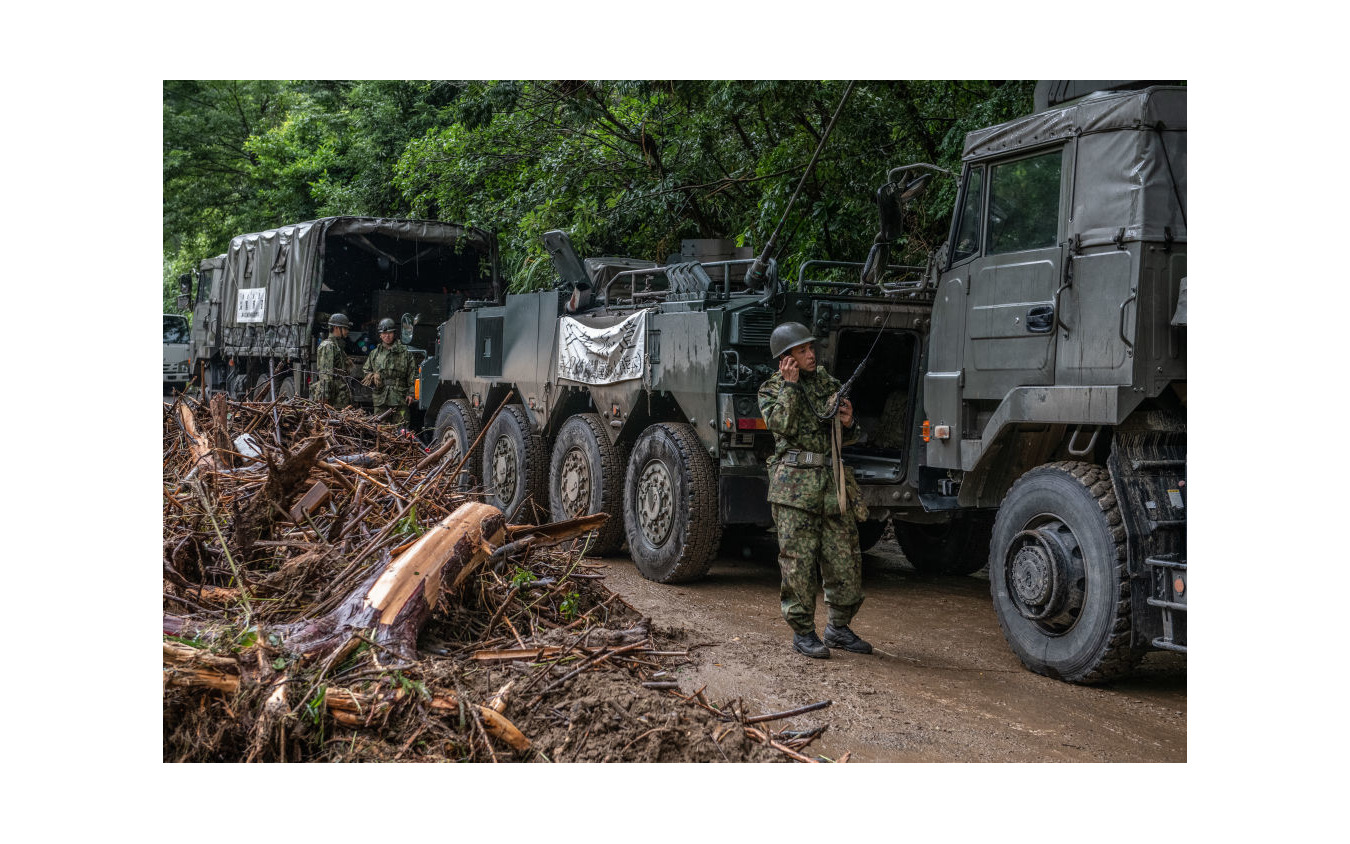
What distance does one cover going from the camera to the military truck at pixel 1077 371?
5.55 metres

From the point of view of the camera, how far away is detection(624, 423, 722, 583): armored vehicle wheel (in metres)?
8.26

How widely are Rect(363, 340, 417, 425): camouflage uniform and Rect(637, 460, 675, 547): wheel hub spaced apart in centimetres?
546

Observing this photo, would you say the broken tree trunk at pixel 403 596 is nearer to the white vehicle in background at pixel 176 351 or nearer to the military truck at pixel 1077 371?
the military truck at pixel 1077 371

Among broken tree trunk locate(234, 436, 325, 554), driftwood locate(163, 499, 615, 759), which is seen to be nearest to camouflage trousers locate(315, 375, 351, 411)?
broken tree trunk locate(234, 436, 325, 554)

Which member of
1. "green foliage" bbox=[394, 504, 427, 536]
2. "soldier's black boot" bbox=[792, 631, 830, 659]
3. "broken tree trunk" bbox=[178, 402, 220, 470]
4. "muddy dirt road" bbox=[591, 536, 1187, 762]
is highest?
"broken tree trunk" bbox=[178, 402, 220, 470]

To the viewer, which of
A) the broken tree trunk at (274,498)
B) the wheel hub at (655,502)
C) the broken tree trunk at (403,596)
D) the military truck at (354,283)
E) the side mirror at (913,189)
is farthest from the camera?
the military truck at (354,283)

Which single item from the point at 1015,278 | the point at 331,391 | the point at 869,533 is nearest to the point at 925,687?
the point at 1015,278

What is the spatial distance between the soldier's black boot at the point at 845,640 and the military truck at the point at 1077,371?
78 centimetres

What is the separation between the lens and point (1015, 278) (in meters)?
6.30

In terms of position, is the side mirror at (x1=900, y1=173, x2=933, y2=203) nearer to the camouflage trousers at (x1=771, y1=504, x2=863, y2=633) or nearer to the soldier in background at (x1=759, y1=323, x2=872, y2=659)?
the soldier in background at (x1=759, y1=323, x2=872, y2=659)

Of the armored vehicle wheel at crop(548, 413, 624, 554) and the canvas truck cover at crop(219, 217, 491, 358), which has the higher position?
the canvas truck cover at crop(219, 217, 491, 358)

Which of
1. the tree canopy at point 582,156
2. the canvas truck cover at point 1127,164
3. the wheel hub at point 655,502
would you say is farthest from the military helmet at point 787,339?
the tree canopy at point 582,156
